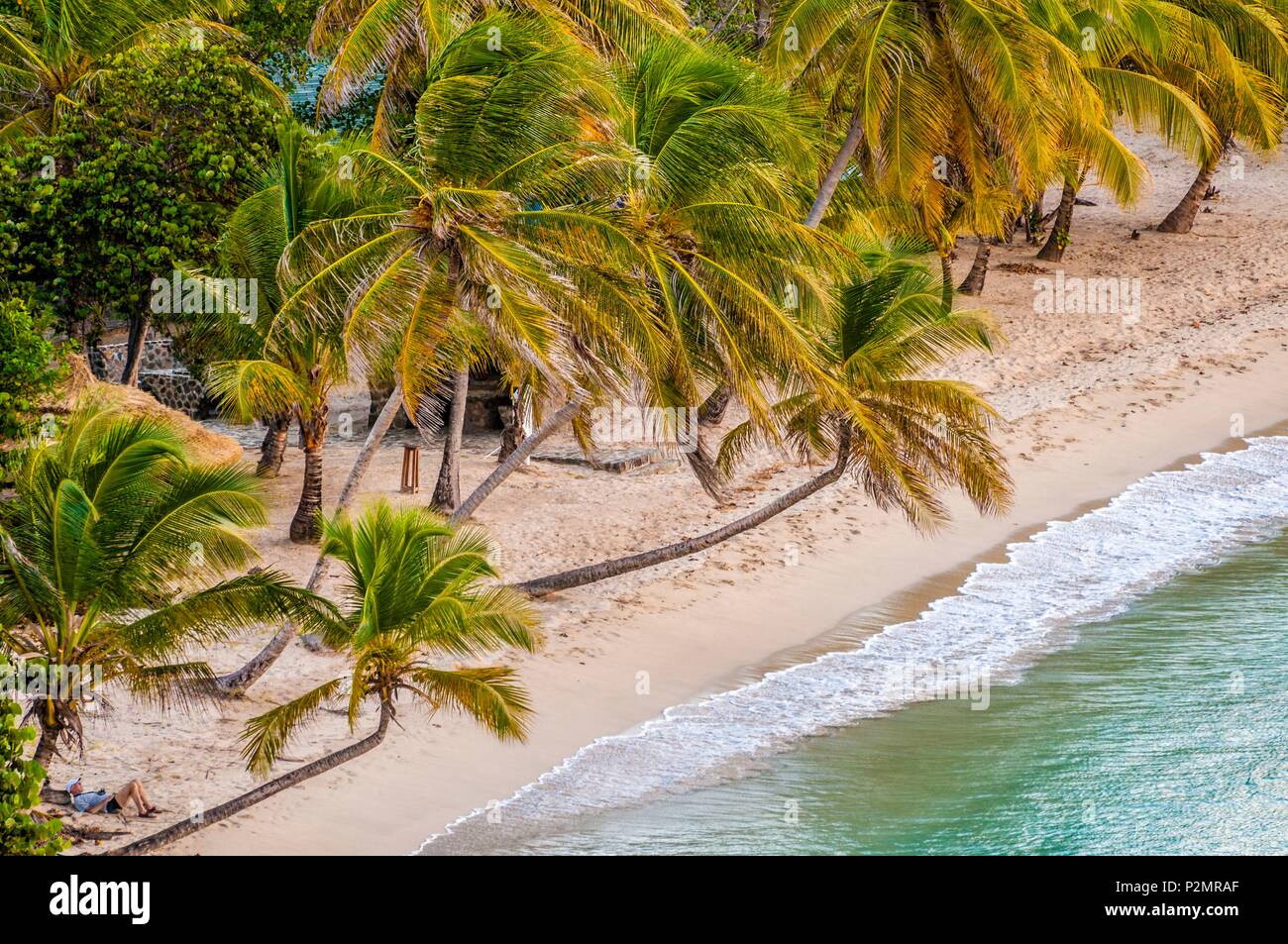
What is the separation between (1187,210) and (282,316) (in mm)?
22847

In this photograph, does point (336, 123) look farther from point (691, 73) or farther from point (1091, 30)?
point (1091, 30)

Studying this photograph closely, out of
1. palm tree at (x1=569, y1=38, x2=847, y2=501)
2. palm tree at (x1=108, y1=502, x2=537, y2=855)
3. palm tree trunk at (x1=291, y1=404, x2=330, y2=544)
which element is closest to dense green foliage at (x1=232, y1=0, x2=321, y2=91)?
palm tree trunk at (x1=291, y1=404, x2=330, y2=544)

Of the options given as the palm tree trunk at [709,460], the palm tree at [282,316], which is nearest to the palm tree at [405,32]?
the palm tree at [282,316]

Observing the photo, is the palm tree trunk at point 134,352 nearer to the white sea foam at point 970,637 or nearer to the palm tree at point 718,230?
the palm tree at point 718,230

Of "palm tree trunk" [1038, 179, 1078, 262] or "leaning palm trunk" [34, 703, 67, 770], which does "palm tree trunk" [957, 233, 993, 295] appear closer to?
"palm tree trunk" [1038, 179, 1078, 262]

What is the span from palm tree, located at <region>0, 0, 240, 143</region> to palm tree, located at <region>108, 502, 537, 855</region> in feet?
Result: 37.2

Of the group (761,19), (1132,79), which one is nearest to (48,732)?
(1132,79)

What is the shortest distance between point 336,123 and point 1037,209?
14552mm

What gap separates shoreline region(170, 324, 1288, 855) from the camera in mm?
12062

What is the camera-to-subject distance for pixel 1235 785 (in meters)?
14.0

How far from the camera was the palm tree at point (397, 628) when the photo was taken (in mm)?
10641

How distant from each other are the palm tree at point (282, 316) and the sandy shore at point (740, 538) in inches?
81.3

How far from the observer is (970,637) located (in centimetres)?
1645
